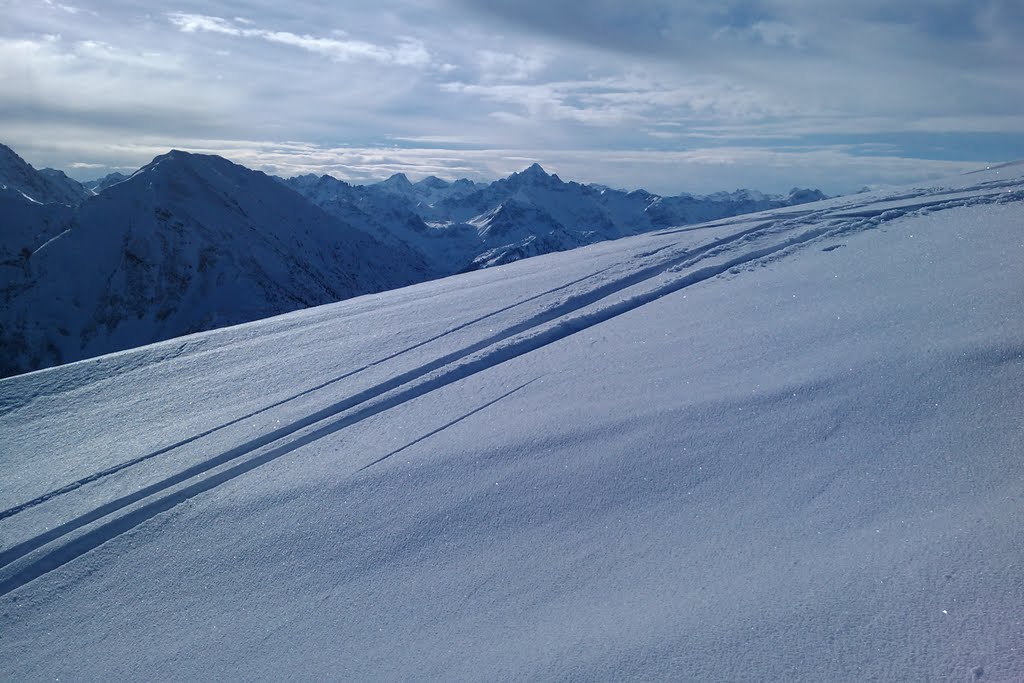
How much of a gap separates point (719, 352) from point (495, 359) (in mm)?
2111

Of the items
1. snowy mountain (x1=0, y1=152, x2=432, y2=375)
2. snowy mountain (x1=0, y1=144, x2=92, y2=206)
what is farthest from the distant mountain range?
snowy mountain (x1=0, y1=144, x2=92, y2=206)

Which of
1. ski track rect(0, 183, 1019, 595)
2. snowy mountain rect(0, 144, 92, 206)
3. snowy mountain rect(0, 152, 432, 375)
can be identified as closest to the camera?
ski track rect(0, 183, 1019, 595)

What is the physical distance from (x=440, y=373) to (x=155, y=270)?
279 feet

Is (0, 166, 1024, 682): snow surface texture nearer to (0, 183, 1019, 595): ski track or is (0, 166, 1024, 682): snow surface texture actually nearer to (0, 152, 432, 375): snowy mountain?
(0, 183, 1019, 595): ski track

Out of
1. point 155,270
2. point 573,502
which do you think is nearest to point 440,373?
point 573,502

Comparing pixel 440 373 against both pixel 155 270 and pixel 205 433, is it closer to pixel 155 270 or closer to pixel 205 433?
pixel 205 433

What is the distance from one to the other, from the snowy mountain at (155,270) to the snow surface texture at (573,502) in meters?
→ 68.4

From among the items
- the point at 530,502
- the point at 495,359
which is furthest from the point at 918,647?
the point at 495,359

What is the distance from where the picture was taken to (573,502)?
381 centimetres

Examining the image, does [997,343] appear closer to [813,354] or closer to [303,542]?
[813,354]

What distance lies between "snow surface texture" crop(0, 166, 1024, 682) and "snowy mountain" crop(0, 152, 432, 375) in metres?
68.4

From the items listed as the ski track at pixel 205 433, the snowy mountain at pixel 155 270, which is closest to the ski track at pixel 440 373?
the ski track at pixel 205 433

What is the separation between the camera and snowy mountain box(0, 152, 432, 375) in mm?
69812

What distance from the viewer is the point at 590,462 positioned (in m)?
4.15
